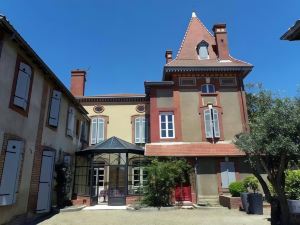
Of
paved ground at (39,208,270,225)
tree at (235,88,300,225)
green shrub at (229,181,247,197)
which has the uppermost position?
tree at (235,88,300,225)

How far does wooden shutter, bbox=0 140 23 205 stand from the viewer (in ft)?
28.2

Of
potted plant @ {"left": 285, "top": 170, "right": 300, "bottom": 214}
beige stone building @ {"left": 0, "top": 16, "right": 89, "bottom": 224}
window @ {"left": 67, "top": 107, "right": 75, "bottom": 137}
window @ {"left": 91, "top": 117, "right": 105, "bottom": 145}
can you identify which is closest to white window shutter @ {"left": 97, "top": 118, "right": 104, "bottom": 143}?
window @ {"left": 91, "top": 117, "right": 105, "bottom": 145}

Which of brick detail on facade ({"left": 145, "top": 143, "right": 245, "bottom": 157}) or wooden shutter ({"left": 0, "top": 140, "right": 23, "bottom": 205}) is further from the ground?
brick detail on facade ({"left": 145, "top": 143, "right": 245, "bottom": 157})

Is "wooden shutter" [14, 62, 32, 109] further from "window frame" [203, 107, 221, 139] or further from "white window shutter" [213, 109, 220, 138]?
"white window shutter" [213, 109, 220, 138]

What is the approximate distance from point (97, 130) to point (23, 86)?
10.9m

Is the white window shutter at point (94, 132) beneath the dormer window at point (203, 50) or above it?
beneath

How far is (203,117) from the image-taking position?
18094 millimetres

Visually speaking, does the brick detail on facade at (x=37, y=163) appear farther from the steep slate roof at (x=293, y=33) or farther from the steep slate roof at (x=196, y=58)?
the steep slate roof at (x=293, y=33)

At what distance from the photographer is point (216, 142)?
1753cm

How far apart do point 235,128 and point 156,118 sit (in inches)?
205

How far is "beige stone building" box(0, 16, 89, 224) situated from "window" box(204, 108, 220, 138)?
894 cm

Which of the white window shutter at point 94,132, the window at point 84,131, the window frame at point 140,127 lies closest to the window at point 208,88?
the window frame at point 140,127

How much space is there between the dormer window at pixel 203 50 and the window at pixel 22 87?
43.4 feet

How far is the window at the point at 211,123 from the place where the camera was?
17.7 metres
